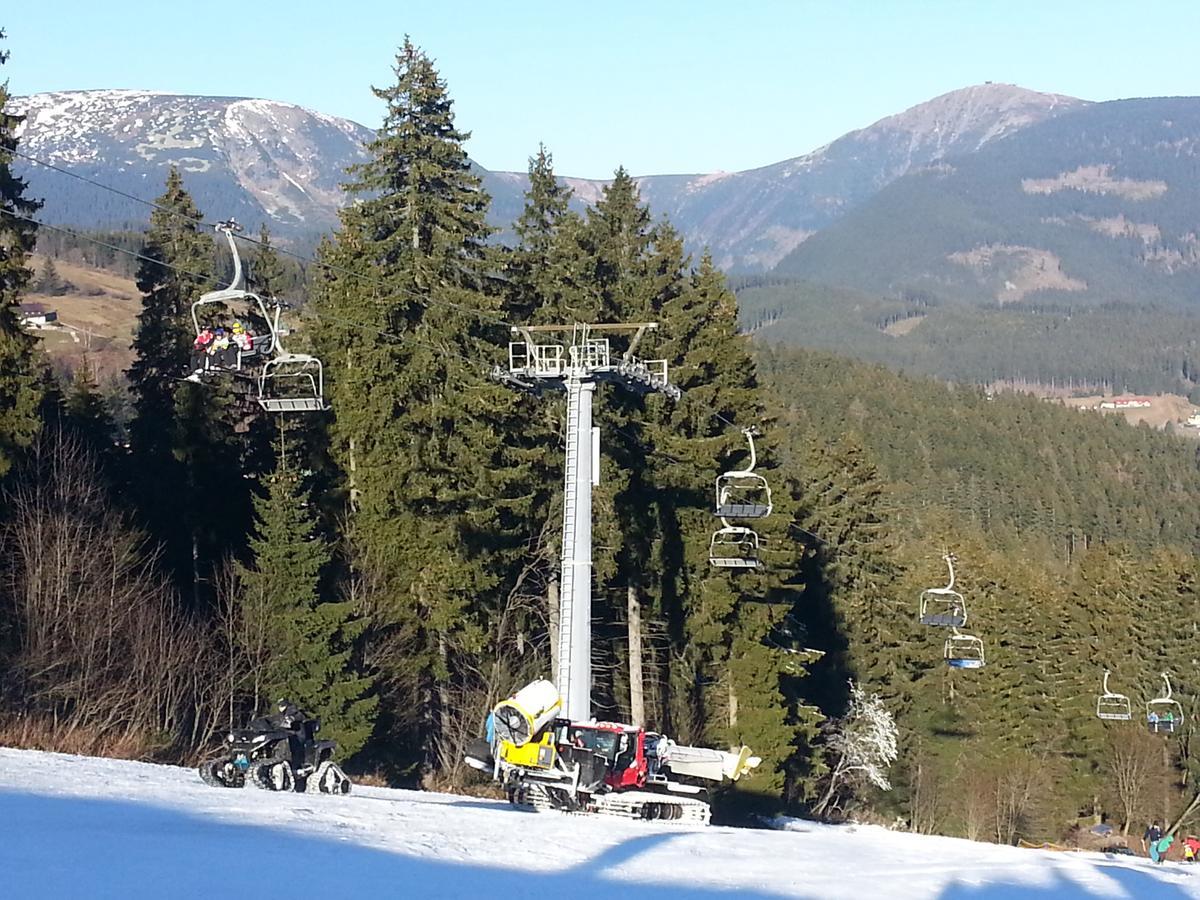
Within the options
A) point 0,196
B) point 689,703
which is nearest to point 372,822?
point 0,196

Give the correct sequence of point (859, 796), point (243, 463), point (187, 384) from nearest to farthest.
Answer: point (187, 384) < point (243, 463) < point (859, 796)

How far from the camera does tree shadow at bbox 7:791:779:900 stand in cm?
945

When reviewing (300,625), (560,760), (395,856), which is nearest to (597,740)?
(560,760)

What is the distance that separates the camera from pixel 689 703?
42.2 m

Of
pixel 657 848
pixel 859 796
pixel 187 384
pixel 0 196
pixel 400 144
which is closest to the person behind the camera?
pixel 657 848

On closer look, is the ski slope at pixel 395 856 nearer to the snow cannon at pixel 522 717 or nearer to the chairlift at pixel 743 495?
the snow cannon at pixel 522 717

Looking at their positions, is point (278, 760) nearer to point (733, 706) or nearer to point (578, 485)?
point (578, 485)

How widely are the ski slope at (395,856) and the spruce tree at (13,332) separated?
45.2 ft

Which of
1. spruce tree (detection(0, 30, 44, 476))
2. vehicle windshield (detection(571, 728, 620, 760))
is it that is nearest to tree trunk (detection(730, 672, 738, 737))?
vehicle windshield (detection(571, 728, 620, 760))

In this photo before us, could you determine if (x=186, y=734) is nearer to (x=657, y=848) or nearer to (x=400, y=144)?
(x=400, y=144)

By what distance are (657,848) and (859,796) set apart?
41171 mm

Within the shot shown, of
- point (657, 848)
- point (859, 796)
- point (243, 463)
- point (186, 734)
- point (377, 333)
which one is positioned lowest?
point (859, 796)

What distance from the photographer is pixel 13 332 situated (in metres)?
31.0

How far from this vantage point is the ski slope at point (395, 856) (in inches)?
392
